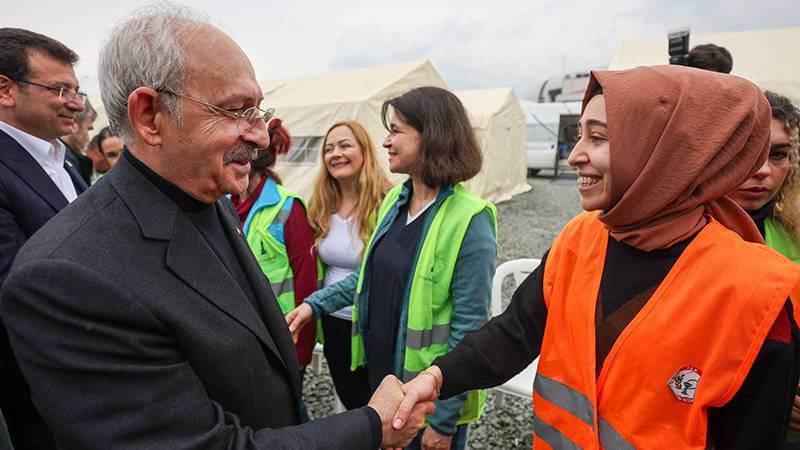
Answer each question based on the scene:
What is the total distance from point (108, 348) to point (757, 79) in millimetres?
12397

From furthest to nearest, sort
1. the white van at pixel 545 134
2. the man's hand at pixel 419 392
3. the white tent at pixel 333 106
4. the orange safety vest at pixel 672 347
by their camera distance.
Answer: the white van at pixel 545 134
the white tent at pixel 333 106
the man's hand at pixel 419 392
the orange safety vest at pixel 672 347

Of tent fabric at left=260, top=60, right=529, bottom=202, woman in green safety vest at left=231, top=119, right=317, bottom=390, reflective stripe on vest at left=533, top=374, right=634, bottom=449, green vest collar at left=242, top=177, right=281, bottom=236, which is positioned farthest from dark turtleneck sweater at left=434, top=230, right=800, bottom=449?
tent fabric at left=260, top=60, right=529, bottom=202

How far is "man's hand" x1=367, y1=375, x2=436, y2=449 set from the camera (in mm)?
1426

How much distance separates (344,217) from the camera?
2.91 meters

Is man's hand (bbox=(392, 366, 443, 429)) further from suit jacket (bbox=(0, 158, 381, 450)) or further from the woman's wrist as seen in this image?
suit jacket (bbox=(0, 158, 381, 450))

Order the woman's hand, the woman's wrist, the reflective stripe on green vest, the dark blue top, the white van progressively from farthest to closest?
the white van, the reflective stripe on green vest, the woman's hand, the dark blue top, the woman's wrist

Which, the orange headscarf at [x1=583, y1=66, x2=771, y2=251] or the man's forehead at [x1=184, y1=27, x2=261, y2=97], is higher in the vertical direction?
the man's forehead at [x1=184, y1=27, x2=261, y2=97]

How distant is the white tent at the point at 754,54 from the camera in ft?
30.8

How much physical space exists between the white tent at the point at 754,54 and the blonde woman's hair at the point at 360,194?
9030mm

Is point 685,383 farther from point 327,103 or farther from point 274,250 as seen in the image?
point 327,103

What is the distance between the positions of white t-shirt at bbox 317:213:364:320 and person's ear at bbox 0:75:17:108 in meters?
1.74

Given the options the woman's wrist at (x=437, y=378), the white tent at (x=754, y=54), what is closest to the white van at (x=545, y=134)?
the white tent at (x=754, y=54)

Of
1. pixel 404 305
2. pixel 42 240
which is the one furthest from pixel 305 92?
pixel 42 240

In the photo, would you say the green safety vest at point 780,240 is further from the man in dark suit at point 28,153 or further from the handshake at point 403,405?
the man in dark suit at point 28,153
